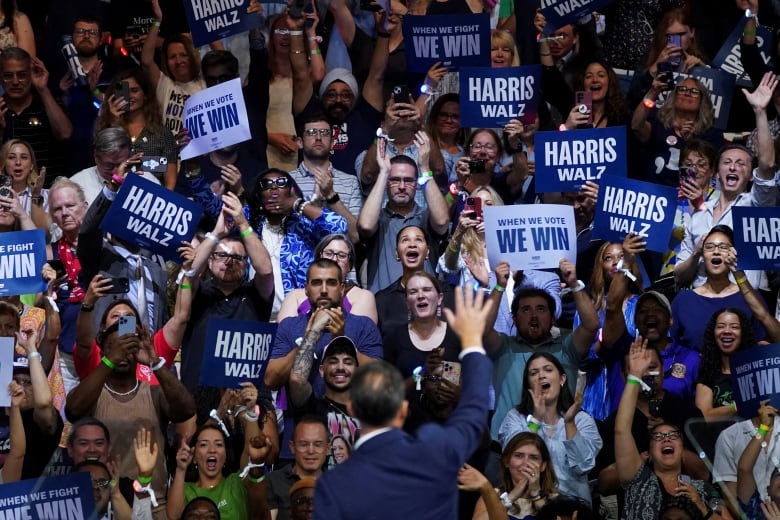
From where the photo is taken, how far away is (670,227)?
31.8 feet

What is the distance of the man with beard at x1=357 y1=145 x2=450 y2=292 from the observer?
32.5 feet

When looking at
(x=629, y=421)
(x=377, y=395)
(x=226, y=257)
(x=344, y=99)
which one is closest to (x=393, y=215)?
(x=226, y=257)

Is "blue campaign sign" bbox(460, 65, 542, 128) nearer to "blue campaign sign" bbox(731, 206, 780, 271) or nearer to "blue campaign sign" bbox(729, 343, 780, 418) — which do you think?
"blue campaign sign" bbox(731, 206, 780, 271)

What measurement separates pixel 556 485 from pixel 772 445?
3.38 feet

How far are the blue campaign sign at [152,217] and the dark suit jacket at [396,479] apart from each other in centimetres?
380

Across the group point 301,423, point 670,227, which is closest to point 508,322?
point 670,227

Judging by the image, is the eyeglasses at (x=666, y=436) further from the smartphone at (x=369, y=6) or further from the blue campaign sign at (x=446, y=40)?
the smartphone at (x=369, y=6)

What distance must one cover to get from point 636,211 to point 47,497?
3.42m

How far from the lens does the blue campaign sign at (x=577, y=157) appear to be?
10117 millimetres

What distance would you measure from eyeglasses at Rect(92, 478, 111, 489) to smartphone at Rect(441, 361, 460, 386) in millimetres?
1614

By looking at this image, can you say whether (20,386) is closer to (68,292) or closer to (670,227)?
→ (68,292)

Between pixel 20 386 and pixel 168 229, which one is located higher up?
pixel 168 229

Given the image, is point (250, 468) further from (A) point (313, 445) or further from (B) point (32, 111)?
(B) point (32, 111)

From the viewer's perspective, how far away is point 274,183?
9.81 m
